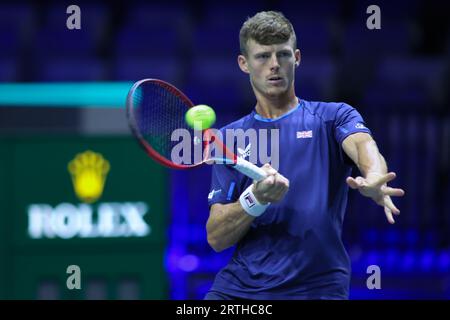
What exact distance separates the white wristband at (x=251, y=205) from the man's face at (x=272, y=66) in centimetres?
38

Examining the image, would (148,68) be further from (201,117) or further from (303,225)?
(303,225)

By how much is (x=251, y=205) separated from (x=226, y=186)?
0.76 feet

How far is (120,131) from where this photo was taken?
14.7 feet

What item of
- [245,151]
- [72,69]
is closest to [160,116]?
[245,151]

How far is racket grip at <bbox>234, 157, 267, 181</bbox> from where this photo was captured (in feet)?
9.30

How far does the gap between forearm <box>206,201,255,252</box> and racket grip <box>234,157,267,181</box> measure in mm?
116

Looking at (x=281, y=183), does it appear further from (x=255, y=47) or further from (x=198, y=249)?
(x=198, y=249)

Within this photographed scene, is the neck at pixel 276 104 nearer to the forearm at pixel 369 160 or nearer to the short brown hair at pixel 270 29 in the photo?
the short brown hair at pixel 270 29

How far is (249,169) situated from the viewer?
2885mm

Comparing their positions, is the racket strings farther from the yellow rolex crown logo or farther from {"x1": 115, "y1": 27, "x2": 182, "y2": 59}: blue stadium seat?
{"x1": 115, "y1": 27, "x2": 182, "y2": 59}: blue stadium seat

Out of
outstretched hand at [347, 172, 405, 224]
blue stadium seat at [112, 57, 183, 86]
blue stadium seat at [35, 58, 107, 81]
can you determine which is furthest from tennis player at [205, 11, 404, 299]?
blue stadium seat at [35, 58, 107, 81]

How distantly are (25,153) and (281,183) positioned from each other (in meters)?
1.96

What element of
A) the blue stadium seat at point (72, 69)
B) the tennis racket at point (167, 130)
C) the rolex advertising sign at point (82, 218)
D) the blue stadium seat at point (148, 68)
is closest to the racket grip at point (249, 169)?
the tennis racket at point (167, 130)

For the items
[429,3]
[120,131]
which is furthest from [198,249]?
[429,3]
